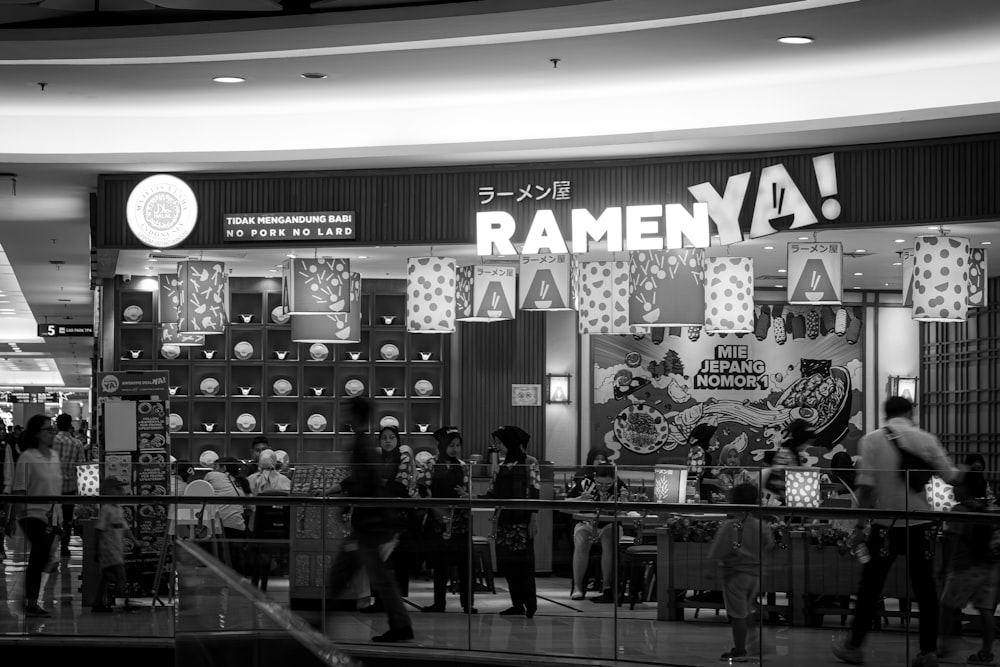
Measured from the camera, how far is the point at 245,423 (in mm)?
12898

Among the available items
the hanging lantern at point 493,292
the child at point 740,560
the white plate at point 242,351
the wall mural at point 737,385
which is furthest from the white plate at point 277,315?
the child at point 740,560

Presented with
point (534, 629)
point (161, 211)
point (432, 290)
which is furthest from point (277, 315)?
point (534, 629)

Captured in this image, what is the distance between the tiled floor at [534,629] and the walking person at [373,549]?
3.5 inches

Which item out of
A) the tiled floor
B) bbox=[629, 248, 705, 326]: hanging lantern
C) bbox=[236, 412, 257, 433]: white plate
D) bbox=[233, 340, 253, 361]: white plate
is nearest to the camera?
the tiled floor

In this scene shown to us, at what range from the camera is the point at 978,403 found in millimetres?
13656

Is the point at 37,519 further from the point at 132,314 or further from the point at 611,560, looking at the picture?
the point at 132,314

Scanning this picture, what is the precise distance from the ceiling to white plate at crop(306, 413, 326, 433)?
1803 millimetres

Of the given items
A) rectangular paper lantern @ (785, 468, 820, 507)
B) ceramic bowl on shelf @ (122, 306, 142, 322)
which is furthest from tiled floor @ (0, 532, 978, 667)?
ceramic bowl on shelf @ (122, 306, 142, 322)

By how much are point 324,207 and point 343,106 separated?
0.92 metres

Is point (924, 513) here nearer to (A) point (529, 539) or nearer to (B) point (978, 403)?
(A) point (529, 539)

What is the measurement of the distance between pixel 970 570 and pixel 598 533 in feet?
6.61

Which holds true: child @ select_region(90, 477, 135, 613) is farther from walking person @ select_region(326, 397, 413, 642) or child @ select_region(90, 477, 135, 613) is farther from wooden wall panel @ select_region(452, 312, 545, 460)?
wooden wall panel @ select_region(452, 312, 545, 460)

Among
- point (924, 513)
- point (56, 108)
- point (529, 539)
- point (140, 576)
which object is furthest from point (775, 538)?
point (56, 108)

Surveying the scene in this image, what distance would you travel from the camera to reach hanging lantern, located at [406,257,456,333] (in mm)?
10633
